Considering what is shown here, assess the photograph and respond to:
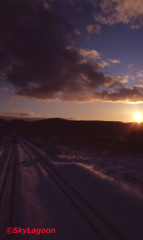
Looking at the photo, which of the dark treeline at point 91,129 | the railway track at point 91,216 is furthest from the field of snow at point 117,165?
the dark treeline at point 91,129

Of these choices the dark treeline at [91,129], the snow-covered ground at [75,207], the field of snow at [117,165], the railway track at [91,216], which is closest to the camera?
the railway track at [91,216]

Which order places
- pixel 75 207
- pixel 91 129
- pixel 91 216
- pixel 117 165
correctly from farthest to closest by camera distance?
pixel 91 129 → pixel 117 165 → pixel 75 207 → pixel 91 216

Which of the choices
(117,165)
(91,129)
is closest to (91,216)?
(117,165)

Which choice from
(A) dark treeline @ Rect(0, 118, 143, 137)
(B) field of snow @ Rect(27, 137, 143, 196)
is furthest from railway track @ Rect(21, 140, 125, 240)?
(A) dark treeline @ Rect(0, 118, 143, 137)

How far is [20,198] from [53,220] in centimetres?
297

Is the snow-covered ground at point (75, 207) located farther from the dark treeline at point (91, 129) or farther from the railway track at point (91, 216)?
the dark treeline at point (91, 129)

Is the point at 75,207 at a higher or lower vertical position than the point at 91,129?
higher

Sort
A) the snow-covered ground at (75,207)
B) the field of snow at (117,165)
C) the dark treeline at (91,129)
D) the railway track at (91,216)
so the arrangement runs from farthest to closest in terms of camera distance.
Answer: the dark treeline at (91,129)
the field of snow at (117,165)
the snow-covered ground at (75,207)
the railway track at (91,216)

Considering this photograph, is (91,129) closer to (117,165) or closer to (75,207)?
(117,165)

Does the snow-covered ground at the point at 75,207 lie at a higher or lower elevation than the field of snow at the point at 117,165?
higher

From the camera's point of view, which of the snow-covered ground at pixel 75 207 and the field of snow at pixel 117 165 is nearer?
the snow-covered ground at pixel 75 207

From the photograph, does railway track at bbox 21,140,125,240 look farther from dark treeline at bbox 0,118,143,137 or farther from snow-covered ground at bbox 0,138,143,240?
dark treeline at bbox 0,118,143,137

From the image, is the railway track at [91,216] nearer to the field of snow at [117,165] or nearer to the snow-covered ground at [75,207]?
the snow-covered ground at [75,207]

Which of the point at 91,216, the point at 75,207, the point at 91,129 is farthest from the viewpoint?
the point at 91,129
